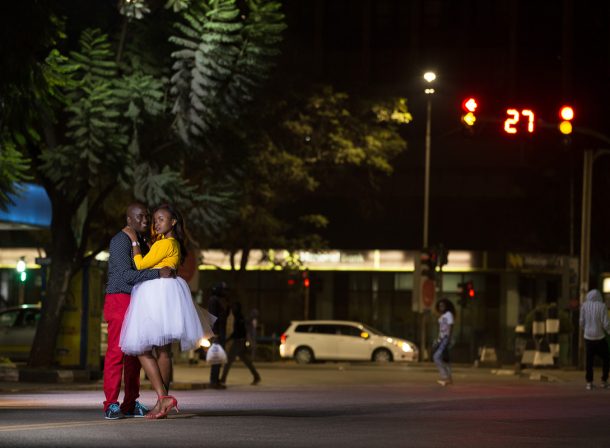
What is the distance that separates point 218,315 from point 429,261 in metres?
21.9

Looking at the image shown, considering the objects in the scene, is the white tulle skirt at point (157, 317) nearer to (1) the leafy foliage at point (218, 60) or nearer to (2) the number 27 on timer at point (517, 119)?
(1) the leafy foliage at point (218, 60)

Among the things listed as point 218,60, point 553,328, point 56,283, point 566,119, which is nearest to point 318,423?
point 218,60

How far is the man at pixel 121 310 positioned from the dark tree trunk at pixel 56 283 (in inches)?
576

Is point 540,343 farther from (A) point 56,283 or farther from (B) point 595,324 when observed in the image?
(A) point 56,283

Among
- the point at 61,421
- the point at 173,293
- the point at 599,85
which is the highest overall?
the point at 599,85

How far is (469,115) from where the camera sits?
105 ft

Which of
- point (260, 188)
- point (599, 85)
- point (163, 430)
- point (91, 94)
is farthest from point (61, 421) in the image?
point (599, 85)

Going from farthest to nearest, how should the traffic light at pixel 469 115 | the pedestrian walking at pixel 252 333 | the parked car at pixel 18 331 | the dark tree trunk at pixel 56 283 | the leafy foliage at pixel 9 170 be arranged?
the pedestrian walking at pixel 252 333, the parked car at pixel 18 331, the traffic light at pixel 469 115, the dark tree trunk at pixel 56 283, the leafy foliage at pixel 9 170

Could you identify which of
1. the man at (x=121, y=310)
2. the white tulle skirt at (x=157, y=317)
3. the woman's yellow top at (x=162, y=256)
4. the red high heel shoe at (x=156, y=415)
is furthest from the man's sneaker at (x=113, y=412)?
the woman's yellow top at (x=162, y=256)

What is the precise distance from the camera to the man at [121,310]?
12.2 metres

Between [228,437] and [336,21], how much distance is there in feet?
199

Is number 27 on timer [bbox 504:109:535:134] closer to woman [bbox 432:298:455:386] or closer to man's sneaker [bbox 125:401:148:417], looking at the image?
woman [bbox 432:298:455:386]

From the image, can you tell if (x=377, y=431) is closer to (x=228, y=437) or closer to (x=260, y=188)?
(x=228, y=437)

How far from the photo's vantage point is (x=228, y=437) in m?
10.8
